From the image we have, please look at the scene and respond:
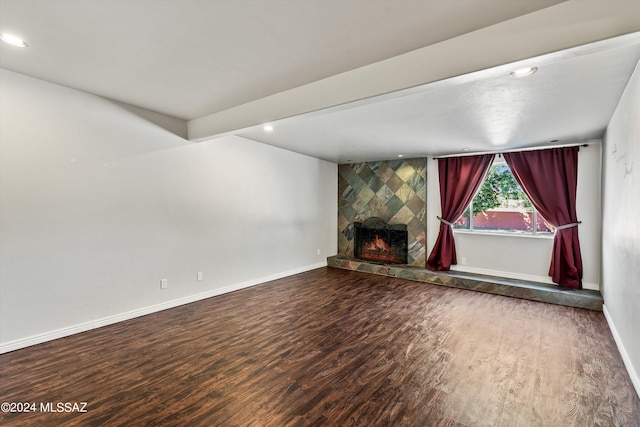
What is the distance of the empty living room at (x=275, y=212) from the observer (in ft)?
6.10

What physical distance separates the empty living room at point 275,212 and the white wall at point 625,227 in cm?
5

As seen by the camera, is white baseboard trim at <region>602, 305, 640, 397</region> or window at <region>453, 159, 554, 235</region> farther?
window at <region>453, 159, 554, 235</region>

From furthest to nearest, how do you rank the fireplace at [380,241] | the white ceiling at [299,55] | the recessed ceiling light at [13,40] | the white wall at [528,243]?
1. the fireplace at [380,241]
2. the white wall at [528,243]
3. the recessed ceiling light at [13,40]
4. the white ceiling at [299,55]

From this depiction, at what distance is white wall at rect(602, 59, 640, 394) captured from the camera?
2240 mm

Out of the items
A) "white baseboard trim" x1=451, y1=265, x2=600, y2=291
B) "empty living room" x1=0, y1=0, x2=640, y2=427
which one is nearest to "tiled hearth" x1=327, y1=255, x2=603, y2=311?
"empty living room" x1=0, y1=0, x2=640, y2=427

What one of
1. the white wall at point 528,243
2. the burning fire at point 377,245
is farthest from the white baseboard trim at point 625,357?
the burning fire at point 377,245

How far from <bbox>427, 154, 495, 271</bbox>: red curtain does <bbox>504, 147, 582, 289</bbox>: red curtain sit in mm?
721

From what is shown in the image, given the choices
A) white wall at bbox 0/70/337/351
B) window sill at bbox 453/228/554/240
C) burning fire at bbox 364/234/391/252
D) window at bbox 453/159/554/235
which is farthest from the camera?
burning fire at bbox 364/234/391/252

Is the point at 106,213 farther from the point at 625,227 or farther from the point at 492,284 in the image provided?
the point at 492,284

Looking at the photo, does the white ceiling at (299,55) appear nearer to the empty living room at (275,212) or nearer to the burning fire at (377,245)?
the empty living room at (275,212)

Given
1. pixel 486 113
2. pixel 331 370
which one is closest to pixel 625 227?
pixel 486 113

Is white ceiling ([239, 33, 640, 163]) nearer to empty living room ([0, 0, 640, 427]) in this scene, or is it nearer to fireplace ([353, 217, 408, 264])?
empty living room ([0, 0, 640, 427])

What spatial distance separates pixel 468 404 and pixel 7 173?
13.9ft

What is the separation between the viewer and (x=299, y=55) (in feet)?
7.20
